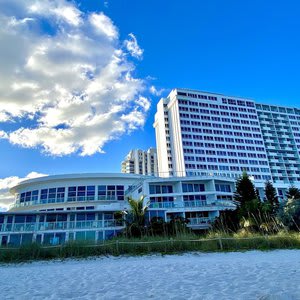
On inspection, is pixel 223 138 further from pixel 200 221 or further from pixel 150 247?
pixel 150 247

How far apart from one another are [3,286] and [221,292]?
555 centimetres

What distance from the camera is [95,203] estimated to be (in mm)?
37969

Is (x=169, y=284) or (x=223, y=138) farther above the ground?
(x=223, y=138)

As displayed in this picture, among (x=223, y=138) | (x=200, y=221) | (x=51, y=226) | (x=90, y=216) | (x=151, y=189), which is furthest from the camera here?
(x=223, y=138)

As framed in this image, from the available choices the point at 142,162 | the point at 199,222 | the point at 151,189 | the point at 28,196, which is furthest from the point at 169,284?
the point at 142,162

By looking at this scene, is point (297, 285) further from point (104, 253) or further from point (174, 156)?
point (174, 156)

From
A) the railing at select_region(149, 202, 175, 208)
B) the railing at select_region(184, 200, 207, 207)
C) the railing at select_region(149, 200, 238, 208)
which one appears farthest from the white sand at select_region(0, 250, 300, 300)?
the railing at select_region(184, 200, 207, 207)

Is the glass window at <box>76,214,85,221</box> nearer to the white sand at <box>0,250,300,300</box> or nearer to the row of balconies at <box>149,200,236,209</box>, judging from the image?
the row of balconies at <box>149,200,236,209</box>

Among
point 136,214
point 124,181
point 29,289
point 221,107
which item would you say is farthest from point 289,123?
point 29,289

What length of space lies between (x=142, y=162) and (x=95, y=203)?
89143mm

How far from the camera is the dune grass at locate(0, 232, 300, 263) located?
12.9m

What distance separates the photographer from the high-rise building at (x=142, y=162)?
125 m

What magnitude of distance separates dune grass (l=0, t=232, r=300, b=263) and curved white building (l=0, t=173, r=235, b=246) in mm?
6726

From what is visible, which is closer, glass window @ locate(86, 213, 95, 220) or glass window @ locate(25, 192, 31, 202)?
glass window @ locate(86, 213, 95, 220)
